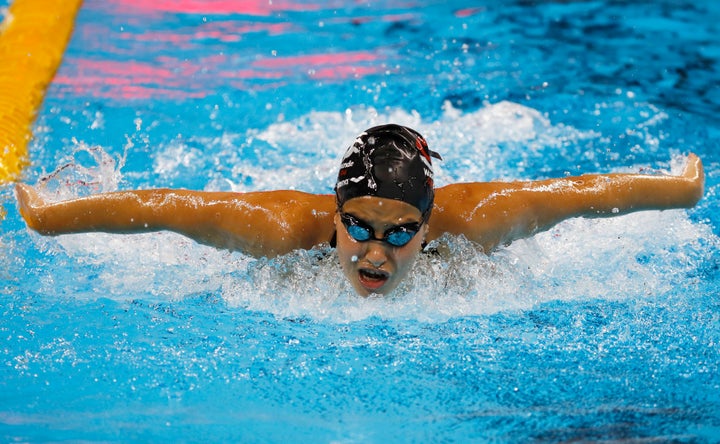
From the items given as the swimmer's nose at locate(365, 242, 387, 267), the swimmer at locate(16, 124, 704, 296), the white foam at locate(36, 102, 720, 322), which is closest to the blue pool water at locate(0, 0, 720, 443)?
the white foam at locate(36, 102, 720, 322)

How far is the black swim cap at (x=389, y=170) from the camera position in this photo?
256cm

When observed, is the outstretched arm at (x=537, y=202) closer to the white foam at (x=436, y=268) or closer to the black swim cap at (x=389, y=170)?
the white foam at (x=436, y=268)

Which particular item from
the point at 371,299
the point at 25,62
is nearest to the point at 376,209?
the point at 371,299

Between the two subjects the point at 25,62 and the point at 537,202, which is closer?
the point at 537,202

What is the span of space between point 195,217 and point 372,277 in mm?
617

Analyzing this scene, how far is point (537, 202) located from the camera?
2893 millimetres

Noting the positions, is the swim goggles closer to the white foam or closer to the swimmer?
the swimmer

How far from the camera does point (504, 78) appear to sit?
4.98 meters

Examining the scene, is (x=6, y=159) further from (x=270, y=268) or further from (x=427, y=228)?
(x=427, y=228)

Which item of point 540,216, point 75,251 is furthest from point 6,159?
point 540,216

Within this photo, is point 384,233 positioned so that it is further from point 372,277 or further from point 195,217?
point 195,217

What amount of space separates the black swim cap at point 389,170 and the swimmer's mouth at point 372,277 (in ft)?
0.73

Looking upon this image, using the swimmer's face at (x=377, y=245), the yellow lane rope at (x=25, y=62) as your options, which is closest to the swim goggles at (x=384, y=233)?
the swimmer's face at (x=377, y=245)

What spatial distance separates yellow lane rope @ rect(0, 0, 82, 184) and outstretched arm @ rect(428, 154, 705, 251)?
2291mm
